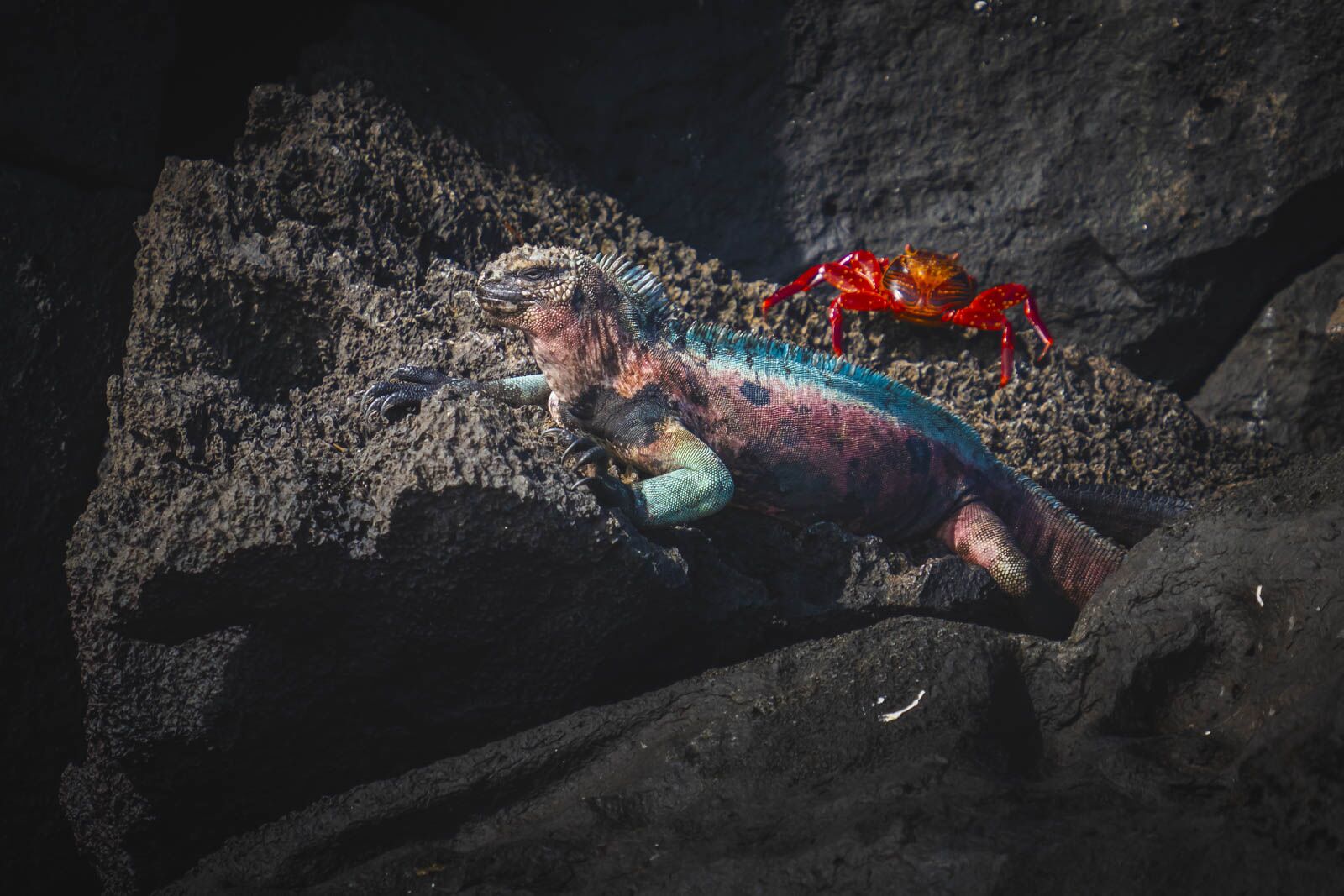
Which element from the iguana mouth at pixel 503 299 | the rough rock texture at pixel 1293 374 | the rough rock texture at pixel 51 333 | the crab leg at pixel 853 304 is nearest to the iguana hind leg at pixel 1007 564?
the crab leg at pixel 853 304

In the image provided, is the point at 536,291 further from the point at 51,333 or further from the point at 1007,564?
the point at 1007,564

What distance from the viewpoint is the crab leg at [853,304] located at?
168 inches

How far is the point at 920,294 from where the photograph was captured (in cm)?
433

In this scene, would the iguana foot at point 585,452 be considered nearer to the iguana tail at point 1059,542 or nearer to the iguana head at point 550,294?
the iguana head at point 550,294

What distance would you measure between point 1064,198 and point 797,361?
2.17 metres

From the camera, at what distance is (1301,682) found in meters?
2.31

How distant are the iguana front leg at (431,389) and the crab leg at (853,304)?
1.40 meters

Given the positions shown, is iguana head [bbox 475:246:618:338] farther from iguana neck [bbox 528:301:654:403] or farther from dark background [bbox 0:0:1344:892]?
dark background [bbox 0:0:1344:892]

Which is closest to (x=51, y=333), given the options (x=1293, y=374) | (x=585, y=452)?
(x=585, y=452)

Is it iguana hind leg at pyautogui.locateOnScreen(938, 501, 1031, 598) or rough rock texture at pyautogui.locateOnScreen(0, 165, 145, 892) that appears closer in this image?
rough rock texture at pyautogui.locateOnScreen(0, 165, 145, 892)

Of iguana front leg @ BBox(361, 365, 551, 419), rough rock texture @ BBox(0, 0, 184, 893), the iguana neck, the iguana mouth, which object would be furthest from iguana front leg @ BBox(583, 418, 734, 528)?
rough rock texture @ BBox(0, 0, 184, 893)

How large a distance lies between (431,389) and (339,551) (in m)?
0.80

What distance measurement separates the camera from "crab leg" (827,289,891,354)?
426 cm

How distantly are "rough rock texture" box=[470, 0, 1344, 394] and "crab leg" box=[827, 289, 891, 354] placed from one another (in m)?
0.66
